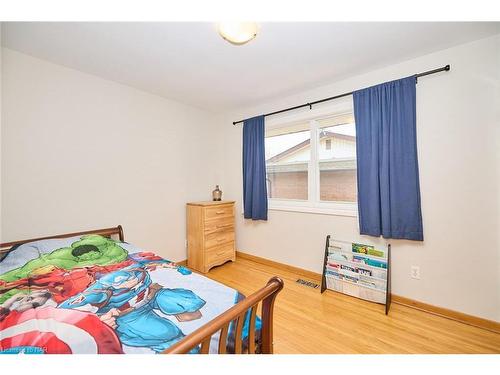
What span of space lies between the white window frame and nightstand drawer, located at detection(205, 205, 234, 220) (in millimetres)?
610

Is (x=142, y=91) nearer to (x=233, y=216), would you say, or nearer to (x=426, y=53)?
(x=233, y=216)

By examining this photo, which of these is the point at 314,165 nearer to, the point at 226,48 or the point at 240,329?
the point at 226,48

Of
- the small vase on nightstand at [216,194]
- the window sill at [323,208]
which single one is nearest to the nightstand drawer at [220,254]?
the small vase on nightstand at [216,194]

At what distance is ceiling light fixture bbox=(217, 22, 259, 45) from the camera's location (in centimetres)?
112

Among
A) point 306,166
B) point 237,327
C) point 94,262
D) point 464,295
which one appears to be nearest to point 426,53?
point 306,166

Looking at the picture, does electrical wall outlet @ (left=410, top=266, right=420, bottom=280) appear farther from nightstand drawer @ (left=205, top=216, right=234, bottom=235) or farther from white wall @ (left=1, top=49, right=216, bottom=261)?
white wall @ (left=1, top=49, right=216, bottom=261)

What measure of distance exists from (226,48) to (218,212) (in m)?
1.98

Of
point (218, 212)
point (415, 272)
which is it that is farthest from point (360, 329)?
point (218, 212)

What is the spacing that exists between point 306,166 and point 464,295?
74.9 inches

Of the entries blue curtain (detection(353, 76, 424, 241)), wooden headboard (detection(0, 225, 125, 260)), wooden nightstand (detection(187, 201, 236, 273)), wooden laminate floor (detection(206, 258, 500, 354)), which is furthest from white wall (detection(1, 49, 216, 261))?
blue curtain (detection(353, 76, 424, 241))

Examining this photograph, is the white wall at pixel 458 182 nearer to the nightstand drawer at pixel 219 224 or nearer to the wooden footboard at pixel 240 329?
the wooden footboard at pixel 240 329

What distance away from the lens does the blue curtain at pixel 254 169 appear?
9.89ft

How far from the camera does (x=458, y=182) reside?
5.93 ft

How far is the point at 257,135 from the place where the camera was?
3.05m
